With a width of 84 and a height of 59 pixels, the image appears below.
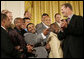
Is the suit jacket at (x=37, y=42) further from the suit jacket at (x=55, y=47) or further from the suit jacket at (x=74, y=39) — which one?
the suit jacket at (x=74, y=39)

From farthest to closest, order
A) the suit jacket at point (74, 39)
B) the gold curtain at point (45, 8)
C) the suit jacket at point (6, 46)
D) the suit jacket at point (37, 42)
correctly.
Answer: the gold curtain at point (45, 8) < the suit jacket at point (37, 42) < the suit jacket at point (74, 39) < the suit jacket at point (6, 46)

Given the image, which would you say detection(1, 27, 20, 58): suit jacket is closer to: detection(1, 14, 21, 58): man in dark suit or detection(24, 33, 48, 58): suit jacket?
detection(1, 14, 21, 58): man in dark suit

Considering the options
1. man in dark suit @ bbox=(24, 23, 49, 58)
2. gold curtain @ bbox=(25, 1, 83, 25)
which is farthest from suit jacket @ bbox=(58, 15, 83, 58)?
gold curtain @ bbox=(25, 1, 83, 25)

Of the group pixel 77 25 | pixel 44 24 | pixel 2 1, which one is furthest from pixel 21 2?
pixel 77 25

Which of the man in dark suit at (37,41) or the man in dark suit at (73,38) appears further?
the man in dark suit at (37,41)

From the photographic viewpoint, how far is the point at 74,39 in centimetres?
391

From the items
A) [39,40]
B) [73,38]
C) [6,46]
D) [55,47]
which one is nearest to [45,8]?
[39,40]

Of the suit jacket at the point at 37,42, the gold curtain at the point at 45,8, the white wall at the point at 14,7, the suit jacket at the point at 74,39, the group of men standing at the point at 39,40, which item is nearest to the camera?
the group of men standing at the point at 39,40

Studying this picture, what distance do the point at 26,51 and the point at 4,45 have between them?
2.05ft

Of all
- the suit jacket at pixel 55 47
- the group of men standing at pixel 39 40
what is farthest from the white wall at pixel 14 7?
the suit jacket at pixel 55 47

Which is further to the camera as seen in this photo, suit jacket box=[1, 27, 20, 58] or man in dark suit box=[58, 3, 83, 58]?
man in dark suit box=[58, 3, 83, 58]

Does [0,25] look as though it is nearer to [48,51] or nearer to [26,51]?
[26,51]

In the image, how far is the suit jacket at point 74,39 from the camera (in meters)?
3.89

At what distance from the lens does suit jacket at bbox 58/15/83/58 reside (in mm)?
3889
